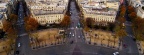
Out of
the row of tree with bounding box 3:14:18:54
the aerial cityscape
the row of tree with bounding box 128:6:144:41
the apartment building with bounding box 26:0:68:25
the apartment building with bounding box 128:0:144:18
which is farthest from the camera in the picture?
the apartment building with bounding box 128:0:144:18

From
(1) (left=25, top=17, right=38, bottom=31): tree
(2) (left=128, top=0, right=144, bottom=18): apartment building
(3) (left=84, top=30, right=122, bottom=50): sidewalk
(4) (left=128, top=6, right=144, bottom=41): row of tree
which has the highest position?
(2) (left=128, top=0, right=144, bottom=18): apartment building

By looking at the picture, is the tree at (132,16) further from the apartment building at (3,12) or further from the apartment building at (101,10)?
the apartment building at (3,12)

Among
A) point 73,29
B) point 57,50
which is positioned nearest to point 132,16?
point 73,29

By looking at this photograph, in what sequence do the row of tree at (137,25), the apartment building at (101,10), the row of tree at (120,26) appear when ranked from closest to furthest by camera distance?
the row of tree at (120,26), the row of tree at (137,25), the apartment building at (101,10)

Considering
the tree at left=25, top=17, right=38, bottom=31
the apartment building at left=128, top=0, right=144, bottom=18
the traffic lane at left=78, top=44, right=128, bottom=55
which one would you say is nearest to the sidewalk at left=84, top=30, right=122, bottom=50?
the traffic lane at left=78, top=44, right=128, bottom=55

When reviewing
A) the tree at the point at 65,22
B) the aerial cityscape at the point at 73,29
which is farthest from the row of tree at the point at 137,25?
the tree at the point at 65,22

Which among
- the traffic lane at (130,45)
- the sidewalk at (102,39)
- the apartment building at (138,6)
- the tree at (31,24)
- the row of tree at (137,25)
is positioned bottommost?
the traffic lane at (130,45)

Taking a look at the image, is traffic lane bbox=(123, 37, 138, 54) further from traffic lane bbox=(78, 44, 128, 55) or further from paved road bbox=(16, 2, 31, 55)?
paved road bbox=(16, 2, 31, 55)

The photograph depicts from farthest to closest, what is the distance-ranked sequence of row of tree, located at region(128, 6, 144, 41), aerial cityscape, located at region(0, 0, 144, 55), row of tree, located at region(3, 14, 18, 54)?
row of tree, located at region(128, 6, 144, 41) < row of tree, located at region(3, 14, 18, 54) < aerial cityscape, located at region(0, 0, 144, 55)

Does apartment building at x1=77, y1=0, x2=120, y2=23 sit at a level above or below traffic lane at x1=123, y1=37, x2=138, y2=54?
above
